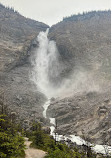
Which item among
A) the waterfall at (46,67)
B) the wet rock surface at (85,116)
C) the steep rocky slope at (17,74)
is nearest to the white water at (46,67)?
the waterfall at (46,67)

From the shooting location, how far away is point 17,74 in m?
71.1

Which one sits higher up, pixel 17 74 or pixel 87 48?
pixel 87 48

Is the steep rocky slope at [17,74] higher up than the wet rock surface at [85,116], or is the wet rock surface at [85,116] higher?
the steep rocky slope at [17,74]

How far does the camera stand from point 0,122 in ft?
48.2

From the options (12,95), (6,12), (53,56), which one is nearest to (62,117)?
(12,95)

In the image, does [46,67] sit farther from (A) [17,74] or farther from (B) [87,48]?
(B) [87,48]

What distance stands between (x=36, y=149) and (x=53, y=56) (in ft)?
247

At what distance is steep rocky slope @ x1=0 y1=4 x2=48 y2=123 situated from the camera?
169 feet

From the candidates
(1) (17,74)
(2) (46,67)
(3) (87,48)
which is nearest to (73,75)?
(2) (46,67)

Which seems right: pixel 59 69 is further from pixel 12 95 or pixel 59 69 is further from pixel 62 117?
pixel 62 117

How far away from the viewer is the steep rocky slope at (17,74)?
51594 millimetres

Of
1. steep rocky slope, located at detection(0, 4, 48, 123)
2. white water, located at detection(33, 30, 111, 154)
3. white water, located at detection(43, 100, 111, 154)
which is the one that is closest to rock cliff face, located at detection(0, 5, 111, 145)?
steep rocky slope, located at detection(0, 4, 48, 123)

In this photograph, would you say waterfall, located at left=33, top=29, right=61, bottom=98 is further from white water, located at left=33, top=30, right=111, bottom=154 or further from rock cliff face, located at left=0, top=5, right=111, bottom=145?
rock cliff face, located at left=0, top=5, right=111, bottom=145

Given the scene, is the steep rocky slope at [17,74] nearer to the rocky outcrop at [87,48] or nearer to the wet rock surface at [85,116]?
the wet rock surface at [85,116]
